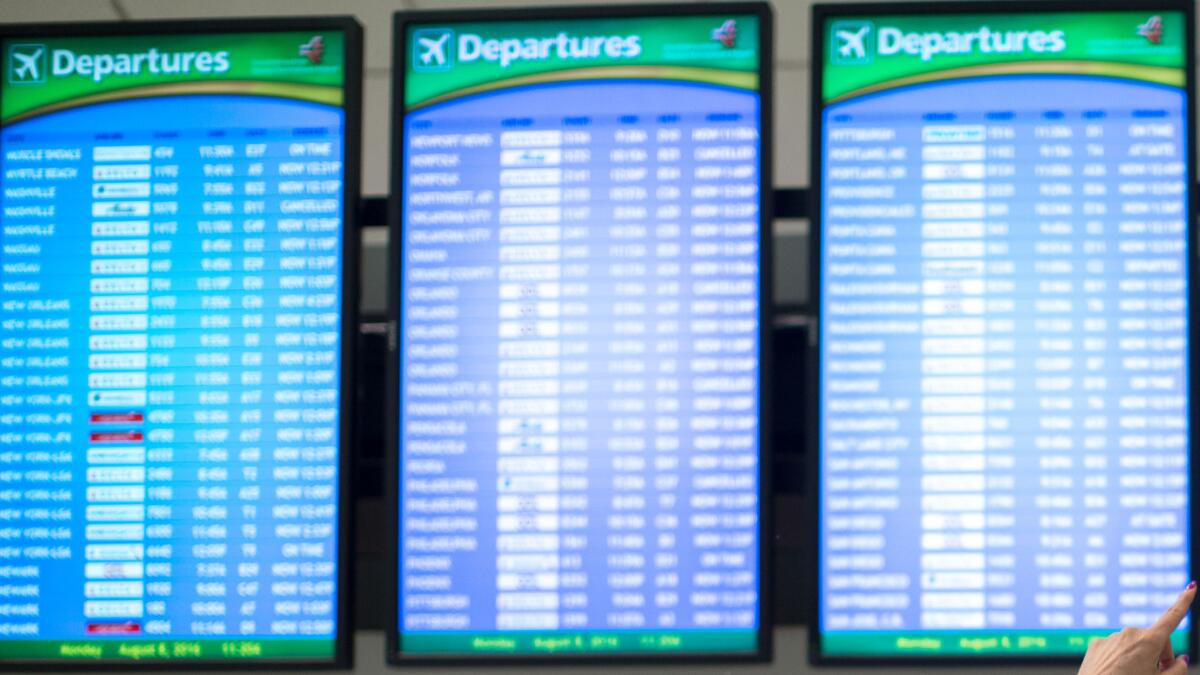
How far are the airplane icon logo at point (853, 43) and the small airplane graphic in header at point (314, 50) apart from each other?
0.98 m

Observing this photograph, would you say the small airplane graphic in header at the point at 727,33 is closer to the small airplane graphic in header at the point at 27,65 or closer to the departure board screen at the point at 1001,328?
the departure board screen at the point at 1001,328

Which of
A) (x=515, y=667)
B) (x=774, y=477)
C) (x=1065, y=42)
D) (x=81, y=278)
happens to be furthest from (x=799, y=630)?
(x=81, y=278)

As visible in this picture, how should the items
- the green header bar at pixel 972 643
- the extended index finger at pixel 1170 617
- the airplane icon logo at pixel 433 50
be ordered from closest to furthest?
the extended index finger at pixel 1170 617, the green header bar at pixel 972 643, the airplane icon logo at pixel 433 50

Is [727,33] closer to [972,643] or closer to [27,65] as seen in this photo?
[972,643]

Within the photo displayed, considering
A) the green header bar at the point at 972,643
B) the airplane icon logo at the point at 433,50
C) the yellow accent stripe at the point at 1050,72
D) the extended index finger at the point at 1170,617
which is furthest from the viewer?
the airplane icon logo at the point at 433,50

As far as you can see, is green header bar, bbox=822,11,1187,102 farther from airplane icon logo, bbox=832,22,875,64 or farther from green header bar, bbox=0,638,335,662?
green header bar, bbox=0,638,335,662

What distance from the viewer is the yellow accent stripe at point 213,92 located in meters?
3.10

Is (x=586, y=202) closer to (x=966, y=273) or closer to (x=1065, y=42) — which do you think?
(x=966, y=273)

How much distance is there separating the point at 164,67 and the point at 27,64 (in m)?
0.28

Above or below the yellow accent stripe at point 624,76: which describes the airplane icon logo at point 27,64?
above

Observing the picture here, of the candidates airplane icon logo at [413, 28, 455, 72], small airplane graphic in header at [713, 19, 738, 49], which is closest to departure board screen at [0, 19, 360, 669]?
airplane icon logo at [413, 28, 455, 72]

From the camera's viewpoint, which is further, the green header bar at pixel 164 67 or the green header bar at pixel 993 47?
the green header bar at pixel 164 67

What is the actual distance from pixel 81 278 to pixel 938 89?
1.68m

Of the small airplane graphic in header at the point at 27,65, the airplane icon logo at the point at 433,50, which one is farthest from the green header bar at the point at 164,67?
the airplane icon logo at the point at 433,50
